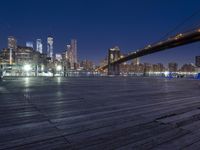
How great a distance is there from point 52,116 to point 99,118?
93 cm

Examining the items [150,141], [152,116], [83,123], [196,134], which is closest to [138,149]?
[150,141]

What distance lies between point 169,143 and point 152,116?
149 cm

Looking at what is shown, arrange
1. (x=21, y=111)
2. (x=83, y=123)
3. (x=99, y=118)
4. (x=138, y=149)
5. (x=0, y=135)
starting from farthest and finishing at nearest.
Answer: (x=21, y=111) → (x=99, y=118) → (x=83, y=123) → (x=0, y=135) → (x=138, y=149)

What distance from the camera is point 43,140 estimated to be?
8.98ft

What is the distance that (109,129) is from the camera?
3260 mm

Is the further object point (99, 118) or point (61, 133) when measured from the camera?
point (99, 118)

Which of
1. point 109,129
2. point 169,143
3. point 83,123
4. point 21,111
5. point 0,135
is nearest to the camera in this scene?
point 169,143

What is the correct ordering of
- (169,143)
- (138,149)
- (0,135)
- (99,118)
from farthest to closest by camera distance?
(99,118) < (0,135) < (169,143) < (138,149)

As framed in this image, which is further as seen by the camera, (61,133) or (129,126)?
(129,126)

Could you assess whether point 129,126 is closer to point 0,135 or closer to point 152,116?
point 152,116

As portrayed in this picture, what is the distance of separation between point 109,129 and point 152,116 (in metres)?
1.29

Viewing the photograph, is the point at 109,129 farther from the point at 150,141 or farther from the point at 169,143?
the point at 169,143

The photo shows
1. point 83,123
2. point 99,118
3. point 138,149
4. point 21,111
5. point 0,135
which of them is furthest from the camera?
point 21,111

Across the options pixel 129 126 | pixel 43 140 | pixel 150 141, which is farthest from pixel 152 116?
pixel 43 140
